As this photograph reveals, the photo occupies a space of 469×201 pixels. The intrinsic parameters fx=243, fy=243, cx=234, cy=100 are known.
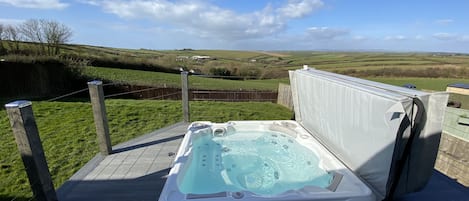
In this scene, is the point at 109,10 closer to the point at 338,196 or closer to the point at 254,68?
the point at 254,68

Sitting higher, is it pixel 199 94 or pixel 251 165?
pixel 251 165

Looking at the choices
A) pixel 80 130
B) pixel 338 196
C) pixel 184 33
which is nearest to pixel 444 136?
pixel 338 196

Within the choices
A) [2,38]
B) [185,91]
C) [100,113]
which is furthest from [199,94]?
[2,38]

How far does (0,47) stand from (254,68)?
10.8 meters

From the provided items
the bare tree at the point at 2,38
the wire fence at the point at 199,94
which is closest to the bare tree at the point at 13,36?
the bare tree at the point at 2,38

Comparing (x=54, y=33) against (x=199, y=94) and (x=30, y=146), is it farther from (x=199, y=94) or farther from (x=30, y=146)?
(x=30, y=146)

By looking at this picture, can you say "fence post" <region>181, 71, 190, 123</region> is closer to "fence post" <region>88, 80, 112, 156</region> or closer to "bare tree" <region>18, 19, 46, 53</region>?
"fence post" <region>88, 80, 112, 156</region>

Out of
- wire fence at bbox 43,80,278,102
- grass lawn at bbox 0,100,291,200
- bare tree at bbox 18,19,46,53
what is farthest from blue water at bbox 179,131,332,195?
bare tree at bbox 18,19,46,53

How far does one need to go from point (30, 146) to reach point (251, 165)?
210 centimetres

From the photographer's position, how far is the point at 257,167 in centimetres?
289

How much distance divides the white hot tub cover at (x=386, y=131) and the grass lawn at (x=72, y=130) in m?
2.84

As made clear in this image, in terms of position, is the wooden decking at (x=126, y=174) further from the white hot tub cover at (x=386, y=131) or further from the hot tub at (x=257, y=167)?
the white hot tub cover at (x=386, y=131)

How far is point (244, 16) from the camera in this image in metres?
12.5

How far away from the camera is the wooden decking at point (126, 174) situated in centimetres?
210
